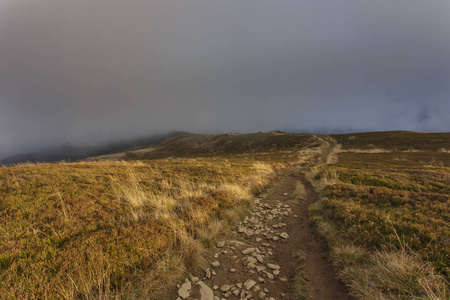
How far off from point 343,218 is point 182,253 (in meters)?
6.10

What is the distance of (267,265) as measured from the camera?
185 inches

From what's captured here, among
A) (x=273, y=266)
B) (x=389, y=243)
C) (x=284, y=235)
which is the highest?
(x=389, y=243)

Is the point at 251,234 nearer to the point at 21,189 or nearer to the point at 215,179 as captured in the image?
the point at 215,179

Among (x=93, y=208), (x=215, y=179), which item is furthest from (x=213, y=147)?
(x=93, y=208)

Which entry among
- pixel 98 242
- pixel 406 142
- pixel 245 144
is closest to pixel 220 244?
pixel 98 242

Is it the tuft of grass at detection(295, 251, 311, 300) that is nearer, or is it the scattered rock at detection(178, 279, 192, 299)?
the scattered rock at detection(178, 279, 192, 299)

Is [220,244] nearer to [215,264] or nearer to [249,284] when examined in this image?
[215,264]

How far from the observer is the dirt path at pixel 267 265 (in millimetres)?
3764

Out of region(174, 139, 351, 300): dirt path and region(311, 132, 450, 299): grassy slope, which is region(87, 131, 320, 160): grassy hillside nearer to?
region(311, 132, 450, 299): grassy slope

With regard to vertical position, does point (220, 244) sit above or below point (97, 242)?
below

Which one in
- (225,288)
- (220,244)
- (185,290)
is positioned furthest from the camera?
(220,244)

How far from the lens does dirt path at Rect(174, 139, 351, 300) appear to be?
148 inches

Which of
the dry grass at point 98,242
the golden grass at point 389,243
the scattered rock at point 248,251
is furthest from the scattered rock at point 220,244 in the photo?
the golden grass at point 389,243

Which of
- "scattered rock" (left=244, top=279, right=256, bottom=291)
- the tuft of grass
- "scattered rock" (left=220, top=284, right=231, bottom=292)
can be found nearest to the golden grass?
the tuft of grass
